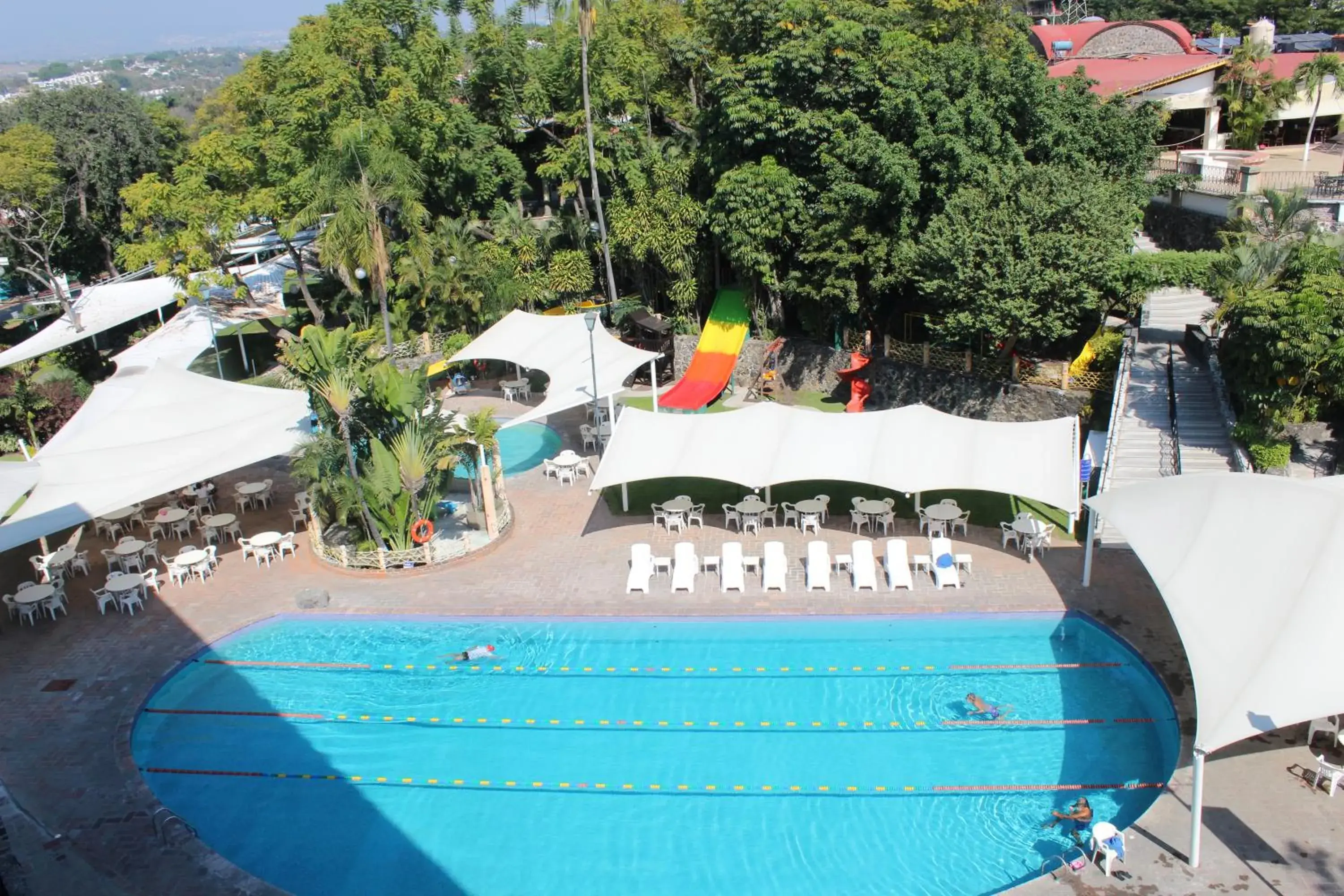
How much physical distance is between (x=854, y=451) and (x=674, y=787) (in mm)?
8183

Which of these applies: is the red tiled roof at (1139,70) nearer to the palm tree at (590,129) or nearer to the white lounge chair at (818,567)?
the palm tree at (590,129)

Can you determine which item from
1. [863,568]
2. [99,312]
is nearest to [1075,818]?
[863,568]

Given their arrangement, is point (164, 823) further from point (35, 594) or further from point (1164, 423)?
point (1164, 423)

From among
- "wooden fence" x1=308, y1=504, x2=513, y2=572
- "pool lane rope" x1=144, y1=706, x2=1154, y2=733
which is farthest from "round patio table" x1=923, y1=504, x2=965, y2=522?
"wooden fence" x1=308, y1=504, x2=513, y2=572

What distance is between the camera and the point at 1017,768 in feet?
41.4

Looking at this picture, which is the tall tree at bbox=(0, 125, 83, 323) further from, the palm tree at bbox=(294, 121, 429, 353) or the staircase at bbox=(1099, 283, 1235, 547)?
the staircase at bbox=(1099, 283, 1235, 547)

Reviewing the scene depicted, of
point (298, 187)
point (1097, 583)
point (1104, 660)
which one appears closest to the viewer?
point (1104, 660)

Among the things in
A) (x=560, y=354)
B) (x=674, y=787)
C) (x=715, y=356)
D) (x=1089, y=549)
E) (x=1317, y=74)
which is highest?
(x=1317, y=74)

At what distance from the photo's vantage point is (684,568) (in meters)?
17.3

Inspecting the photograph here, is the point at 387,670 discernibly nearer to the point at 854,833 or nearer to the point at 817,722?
the point at 817,722

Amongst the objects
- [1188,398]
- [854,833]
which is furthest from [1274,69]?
[854,833]

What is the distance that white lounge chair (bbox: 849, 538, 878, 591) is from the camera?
16844mm

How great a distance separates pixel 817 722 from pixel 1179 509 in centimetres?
580

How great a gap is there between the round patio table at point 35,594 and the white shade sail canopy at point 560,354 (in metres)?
8.75
